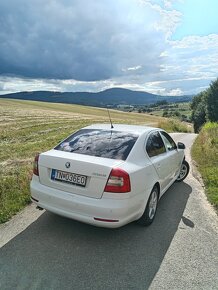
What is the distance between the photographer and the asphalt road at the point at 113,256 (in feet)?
10.3

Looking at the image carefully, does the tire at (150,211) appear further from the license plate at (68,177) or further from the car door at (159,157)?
the license plate at (68,177)

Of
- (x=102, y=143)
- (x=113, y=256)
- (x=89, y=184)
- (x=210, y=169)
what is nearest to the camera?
(x=113, y=256)

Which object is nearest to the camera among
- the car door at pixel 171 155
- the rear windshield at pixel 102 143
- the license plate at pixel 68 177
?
the license plate at pixel 68 177

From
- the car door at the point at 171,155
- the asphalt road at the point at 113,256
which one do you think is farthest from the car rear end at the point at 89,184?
the car door at the point at 171,155

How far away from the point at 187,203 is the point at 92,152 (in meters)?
2.62

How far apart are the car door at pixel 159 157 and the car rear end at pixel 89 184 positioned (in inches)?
20.8

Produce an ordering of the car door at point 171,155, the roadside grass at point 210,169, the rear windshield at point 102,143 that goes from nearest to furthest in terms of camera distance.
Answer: the rear windshield at point 102,143
the car door at point 171,155
the roadside grass at point 210,169

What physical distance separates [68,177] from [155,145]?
195cm

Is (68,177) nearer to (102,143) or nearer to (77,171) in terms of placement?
(77,171)

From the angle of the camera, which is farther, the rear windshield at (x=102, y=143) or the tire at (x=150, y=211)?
the tire at (x=150, y=211)

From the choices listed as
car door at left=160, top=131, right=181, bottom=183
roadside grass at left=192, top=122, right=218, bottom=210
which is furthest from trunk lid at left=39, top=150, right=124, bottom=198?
roadside grass at left=192, top=122, right=218, bottom=210

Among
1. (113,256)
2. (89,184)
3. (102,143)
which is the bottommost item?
(113,256)

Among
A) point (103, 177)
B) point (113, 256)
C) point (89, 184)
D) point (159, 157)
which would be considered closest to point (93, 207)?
point (89, 184)

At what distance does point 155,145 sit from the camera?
16.9 ft
